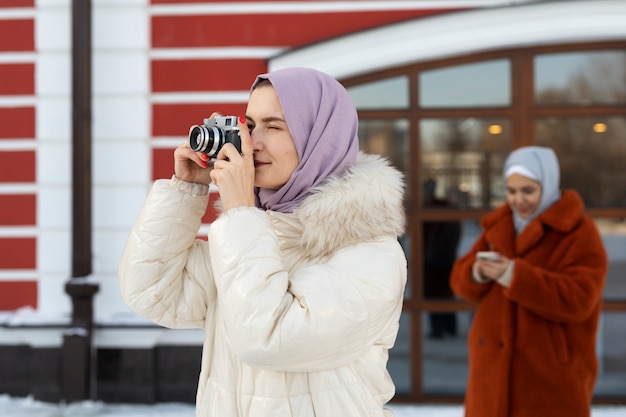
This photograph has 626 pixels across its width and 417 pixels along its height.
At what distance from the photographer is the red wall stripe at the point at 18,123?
476 cm

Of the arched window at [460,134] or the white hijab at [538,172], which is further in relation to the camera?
the arched window at [460,134]

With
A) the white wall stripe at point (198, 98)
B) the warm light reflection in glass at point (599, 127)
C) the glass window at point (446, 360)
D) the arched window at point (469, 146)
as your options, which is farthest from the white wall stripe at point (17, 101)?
the warm light reflection in glass at point (599, 127)

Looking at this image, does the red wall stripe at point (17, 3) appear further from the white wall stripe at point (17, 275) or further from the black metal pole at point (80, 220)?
the white wall stripe at point (17, 275)

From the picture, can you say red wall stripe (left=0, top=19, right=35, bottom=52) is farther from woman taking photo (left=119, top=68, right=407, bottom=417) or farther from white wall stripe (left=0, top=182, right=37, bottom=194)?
woman taking photo (left=119, top=68, right=407, bottom=417)

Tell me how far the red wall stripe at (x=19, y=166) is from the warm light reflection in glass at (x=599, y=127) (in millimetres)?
3544

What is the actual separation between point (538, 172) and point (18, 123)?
325cm

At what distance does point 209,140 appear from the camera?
5.10 feet

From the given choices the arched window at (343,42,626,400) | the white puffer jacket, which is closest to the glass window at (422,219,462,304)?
the arched window at (343,42,626,400)

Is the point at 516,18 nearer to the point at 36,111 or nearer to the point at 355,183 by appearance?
the point at 36,111

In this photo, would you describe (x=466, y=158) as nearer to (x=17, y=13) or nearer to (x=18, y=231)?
(x=18, y=231)

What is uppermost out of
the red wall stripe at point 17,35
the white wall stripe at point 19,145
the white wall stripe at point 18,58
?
the red wall stripe at point 17,35

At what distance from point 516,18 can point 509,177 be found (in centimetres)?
178

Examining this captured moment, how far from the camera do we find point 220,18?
15.6 feet

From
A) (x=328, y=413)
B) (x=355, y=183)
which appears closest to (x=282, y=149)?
(x=355, y=183)
